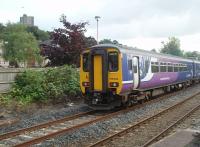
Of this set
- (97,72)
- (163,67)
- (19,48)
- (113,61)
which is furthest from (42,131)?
(19,48)

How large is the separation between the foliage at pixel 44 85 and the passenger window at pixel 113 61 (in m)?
3.88

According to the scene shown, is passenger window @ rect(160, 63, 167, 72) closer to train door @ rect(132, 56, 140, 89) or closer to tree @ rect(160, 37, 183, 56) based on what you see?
train door @ rect(132, 56, 140, 89)

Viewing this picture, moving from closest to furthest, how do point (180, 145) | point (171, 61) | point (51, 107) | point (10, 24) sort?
point (180, 145)
point (51, 107)
point (171, 61)
point (10, 24)

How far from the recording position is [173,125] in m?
14.7

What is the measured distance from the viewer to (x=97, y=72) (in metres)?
18.4

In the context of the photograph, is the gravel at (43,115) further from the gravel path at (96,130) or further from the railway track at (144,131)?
the railway track at (144,131)

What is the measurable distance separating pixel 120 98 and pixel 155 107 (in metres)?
2.87

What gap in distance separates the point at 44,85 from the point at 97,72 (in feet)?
12.2

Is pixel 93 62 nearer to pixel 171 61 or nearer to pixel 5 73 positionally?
pixel 5 73

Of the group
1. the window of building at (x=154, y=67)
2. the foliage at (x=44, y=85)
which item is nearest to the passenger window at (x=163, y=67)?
the window of building at (x=154, y=67)

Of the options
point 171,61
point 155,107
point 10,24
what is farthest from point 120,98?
point 10,24

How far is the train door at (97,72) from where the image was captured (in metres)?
18.2

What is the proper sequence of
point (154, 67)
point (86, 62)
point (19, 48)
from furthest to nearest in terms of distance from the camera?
point (19, 48)
point (154, 67)
point (86, 62)

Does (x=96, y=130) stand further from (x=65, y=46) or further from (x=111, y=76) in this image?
(x=65, y=46)
